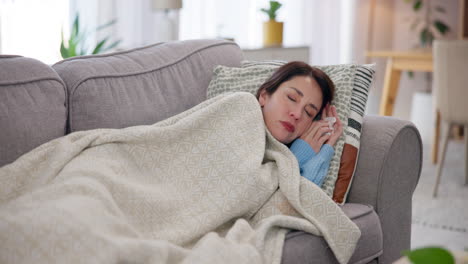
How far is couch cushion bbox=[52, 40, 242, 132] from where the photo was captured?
5.56ft

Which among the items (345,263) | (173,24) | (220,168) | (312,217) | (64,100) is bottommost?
(345,263)

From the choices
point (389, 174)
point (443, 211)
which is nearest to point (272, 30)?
point (443, 211)

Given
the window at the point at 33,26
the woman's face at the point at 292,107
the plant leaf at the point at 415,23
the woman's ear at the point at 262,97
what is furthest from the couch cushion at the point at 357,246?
the plant leaf at the point at 415,23

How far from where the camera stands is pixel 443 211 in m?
2.97

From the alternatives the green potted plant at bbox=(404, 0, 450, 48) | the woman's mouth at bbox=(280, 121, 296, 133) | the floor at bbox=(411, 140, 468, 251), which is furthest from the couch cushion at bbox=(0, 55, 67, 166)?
the green potted plant at bbox=(404, 0, 450, 48)

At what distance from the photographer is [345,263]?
1.52 metres

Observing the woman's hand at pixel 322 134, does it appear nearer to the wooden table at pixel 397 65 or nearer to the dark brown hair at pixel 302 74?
the dark brown hair at pixel 302 74

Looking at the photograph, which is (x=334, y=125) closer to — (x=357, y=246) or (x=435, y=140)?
(x=357, y=246)

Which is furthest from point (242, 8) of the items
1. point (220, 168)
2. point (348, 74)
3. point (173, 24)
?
point (220, 168)

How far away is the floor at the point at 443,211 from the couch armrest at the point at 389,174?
1.58 ft

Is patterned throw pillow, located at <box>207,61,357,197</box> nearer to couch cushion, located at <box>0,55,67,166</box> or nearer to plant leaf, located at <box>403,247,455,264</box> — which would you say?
couch cushion, located at <box>0,55,67,166</box>

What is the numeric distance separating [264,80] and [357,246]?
1.92ft

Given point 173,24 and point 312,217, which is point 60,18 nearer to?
point 173,24

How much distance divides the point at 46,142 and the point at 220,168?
1.48ft
